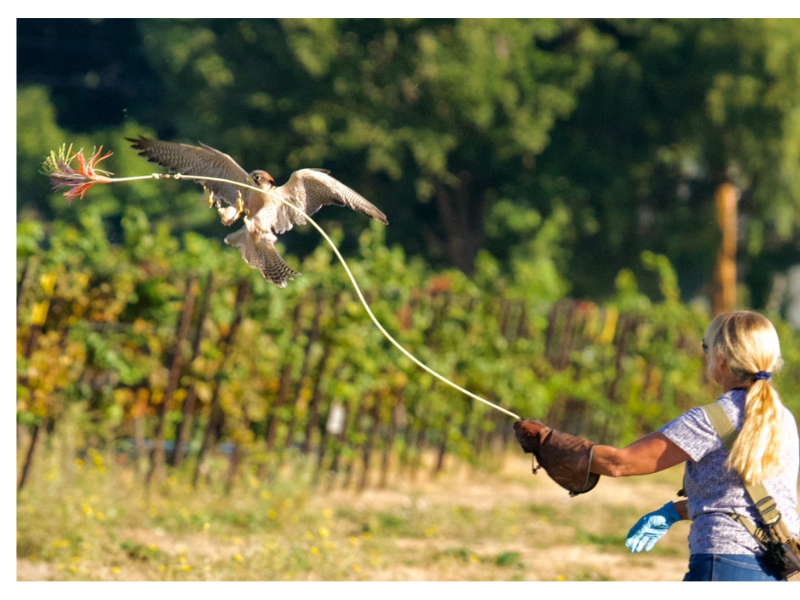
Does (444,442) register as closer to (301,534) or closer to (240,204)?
(301,534)

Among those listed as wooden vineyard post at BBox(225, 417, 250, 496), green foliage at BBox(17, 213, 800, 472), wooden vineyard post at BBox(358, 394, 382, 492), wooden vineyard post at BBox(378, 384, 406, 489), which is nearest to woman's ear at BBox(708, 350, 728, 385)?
green foliage at BBox(17, 213, 800, 472)

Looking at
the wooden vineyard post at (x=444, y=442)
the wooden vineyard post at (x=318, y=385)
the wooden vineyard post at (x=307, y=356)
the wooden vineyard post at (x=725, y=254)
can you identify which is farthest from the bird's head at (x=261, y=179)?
the wooden vineyard post at (x=725, y=254)

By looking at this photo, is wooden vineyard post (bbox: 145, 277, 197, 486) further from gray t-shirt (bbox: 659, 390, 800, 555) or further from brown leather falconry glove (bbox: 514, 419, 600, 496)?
gray t-shirt (bbox: 659, 390, 800, 555)

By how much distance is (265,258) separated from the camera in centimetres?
374

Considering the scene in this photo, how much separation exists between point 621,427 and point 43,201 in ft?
81.5

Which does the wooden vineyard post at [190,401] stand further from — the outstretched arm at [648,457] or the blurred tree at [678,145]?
the blurred tree at [678,145]

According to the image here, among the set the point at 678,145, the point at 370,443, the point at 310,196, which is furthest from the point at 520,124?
the point at 310,196

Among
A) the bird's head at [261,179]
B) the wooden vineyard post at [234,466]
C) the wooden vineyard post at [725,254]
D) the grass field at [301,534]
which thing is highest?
the wooden vineyard post at [725,254]

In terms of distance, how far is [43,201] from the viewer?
3241 centimetres

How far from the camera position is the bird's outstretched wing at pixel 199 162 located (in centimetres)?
367

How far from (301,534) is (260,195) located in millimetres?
3958

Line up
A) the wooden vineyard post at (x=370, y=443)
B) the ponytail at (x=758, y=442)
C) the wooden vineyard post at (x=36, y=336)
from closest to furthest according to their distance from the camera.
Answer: the ponytail at (x=758, y=442)
the wooden vineyard post at (x=36, y=336)
the wooden vineyard post at (x=370, y=443)

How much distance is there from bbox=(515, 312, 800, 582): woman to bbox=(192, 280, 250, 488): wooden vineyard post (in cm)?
500

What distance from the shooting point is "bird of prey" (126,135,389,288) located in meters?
3.66
